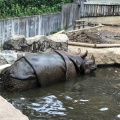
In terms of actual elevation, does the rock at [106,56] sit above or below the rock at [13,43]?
below

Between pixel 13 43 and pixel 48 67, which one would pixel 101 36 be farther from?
pixel 48 67

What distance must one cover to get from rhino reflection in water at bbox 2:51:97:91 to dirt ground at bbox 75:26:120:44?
5050 millimetres

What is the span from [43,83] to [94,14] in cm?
1477

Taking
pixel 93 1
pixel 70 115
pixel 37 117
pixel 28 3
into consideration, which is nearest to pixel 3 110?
pixel 37 117

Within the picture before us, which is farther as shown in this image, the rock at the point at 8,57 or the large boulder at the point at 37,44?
the large boulder at the point at 37,44

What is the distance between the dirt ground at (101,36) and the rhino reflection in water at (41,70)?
505cm

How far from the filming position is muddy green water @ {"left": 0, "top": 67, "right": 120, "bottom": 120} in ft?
22.3

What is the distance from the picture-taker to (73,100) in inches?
305

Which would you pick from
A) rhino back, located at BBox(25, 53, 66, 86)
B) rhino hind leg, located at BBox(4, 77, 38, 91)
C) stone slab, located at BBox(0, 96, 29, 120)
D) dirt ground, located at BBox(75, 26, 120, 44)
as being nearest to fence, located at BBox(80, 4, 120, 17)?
dirt ground, located at BBox(75, 26, 120, 44)

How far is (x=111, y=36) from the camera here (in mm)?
17172

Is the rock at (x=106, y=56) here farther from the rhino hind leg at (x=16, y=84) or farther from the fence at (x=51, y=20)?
the rhino hind leg at (x=16, y=84)

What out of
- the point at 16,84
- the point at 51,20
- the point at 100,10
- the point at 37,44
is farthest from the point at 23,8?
the point at 100,10

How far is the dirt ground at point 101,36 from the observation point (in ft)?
49.2

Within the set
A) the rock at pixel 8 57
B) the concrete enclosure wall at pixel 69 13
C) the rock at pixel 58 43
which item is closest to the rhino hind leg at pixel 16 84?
the rock at pixel 8 57
